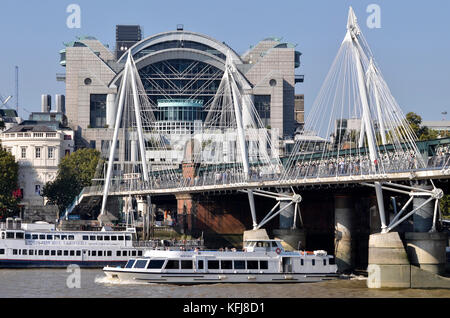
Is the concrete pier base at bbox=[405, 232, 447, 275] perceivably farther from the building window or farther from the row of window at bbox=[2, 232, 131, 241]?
the building window

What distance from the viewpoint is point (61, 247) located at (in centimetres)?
9581

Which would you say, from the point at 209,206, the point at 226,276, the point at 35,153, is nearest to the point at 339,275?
the point at 226,276

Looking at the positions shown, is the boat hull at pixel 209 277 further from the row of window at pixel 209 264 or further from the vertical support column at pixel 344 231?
the vertical support column at pixel 344 231

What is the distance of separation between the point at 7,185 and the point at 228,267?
73.0m

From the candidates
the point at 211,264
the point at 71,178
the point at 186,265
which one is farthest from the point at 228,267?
the point at 71,178

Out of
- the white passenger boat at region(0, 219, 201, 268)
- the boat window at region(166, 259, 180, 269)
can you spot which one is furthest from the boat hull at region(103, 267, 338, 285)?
the white passenger boat at region(0, 219, 201, 268)

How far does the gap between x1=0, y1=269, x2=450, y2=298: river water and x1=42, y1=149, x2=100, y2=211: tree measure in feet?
248

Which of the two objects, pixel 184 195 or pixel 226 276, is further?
pixel 184 195

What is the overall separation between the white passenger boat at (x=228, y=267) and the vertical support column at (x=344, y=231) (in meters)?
13.1

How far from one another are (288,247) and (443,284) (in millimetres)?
21165

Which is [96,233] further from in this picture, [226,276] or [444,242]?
[444,242]

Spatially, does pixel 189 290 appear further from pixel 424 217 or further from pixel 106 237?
pixel 106 237

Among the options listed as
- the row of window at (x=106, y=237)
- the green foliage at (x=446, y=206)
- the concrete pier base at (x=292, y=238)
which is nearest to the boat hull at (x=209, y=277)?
the concrete pier base at (x=292, y=238)
